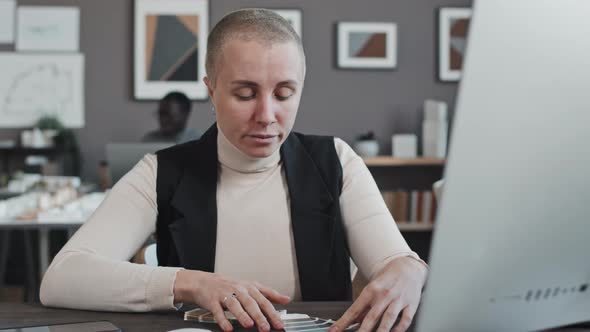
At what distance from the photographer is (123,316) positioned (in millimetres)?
1072

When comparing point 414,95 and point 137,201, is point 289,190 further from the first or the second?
point 414,95

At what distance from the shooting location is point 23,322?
3.32 feet

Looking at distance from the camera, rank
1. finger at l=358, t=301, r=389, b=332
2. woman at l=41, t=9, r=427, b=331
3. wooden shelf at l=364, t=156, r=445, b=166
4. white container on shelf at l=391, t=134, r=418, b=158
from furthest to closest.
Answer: white container on shelf at l=391, t=134, r=418, b=158 < wooden shelf at l=364, t=156, r=445, b=166 < woman at l=41, t=9, r=427, b=331 < finger at l=358, t=301, r=389, b=332

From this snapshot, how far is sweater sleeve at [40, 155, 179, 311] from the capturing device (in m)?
1.09

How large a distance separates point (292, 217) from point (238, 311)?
17.8 inches

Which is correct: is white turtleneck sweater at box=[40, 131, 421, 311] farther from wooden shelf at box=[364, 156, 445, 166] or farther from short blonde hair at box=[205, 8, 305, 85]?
wooden shelf at box=[364, 156, 445, 166]

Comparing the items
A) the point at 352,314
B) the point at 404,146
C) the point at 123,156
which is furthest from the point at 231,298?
the point at 404,146

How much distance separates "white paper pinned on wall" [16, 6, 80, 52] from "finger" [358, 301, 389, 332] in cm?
476

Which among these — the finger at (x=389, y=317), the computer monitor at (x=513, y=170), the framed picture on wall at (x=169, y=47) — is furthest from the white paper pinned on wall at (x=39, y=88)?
the computer monitor at (x=513, y=170)

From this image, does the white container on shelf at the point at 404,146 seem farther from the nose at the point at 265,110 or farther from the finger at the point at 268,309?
the finger at the point at 268,309

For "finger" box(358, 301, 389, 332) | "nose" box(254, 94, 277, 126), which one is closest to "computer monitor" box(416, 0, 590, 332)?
"finger" box(358, 301, 389, 332)

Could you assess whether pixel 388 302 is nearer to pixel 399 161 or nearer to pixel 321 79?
pixel 399 161

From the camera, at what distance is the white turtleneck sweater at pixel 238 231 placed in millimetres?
1143

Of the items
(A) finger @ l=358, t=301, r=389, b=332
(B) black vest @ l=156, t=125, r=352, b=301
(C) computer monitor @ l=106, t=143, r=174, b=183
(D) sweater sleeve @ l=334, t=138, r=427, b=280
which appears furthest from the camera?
(C) computer monitor @ l=106, t=143, r=174, b=183
